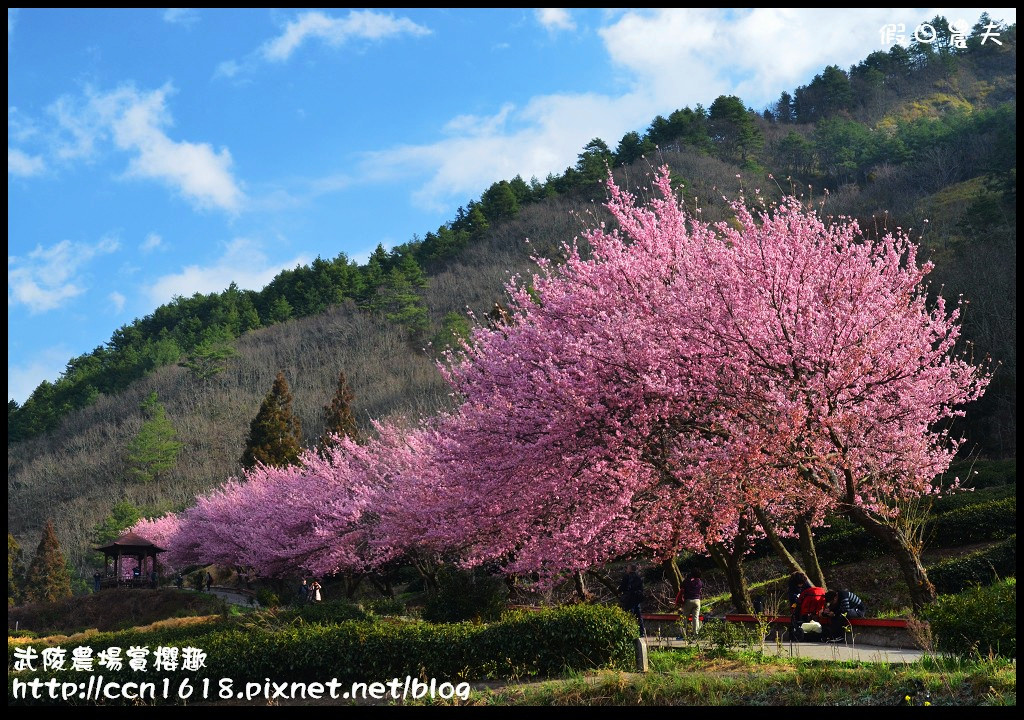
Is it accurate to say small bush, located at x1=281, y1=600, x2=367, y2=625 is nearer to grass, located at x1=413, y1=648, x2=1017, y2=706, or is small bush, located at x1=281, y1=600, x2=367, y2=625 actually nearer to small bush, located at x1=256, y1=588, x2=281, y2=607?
grass, located at x1=413, y1=648, x2=1017, y2=706

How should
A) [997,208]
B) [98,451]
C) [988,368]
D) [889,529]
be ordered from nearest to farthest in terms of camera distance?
[889,529] → [988,368] → [997,208] → [98,451]

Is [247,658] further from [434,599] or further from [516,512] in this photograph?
[434,599]

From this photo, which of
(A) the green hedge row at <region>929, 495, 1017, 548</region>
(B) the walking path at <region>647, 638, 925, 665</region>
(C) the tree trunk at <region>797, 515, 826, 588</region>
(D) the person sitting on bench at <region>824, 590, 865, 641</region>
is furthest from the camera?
(A) the green hedge row at <region>929, 495, 1017, 548</region>

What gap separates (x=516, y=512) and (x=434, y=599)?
14.1ft

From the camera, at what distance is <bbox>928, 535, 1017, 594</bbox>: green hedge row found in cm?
1616

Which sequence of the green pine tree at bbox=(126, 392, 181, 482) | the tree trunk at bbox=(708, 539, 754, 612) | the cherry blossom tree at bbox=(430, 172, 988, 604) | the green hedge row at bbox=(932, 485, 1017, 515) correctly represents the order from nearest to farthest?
1. the cherry blossom tree at bbox=(430, 172, 988, 604)
2. the tree trunk at bbox=(708, 539, 754, 612)
3. the green hedge row at bbox=(932, 485, 1017, 515)
4. the green pine tree at bbox=(126, 392, 181, 482)

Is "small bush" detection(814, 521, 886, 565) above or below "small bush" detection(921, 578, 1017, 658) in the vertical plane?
below

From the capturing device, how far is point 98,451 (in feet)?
280

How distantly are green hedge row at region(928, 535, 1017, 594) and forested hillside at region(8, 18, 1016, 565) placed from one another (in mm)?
35619

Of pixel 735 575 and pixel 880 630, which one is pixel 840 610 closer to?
pixel 880 630

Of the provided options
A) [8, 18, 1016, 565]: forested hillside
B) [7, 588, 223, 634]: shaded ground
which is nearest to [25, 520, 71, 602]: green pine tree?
[8, 18, 1016, 565]: forested hillside

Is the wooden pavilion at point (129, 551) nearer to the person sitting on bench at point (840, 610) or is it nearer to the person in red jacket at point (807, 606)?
the person in red jacket at point (807, 606)

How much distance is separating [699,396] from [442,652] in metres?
5.00

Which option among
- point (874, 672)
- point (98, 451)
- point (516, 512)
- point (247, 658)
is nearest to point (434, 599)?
point (516, 512)
